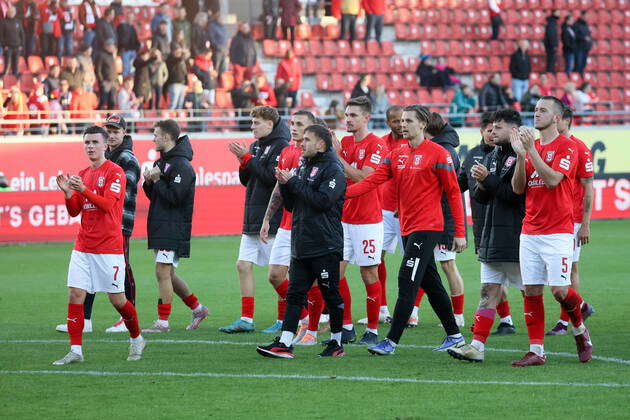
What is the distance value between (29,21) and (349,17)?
865 cm

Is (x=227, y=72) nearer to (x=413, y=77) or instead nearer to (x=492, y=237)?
(x=413, y=77)

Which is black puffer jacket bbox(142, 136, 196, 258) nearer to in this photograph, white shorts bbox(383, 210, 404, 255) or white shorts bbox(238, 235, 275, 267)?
white shorts bbox(238, 235, 275, 267)

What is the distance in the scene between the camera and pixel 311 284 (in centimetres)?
960

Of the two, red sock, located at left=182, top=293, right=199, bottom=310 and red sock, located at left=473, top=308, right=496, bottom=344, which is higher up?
red sock, located at left=473, top=308, right=496, bottom=344

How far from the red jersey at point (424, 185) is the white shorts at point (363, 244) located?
122 cm

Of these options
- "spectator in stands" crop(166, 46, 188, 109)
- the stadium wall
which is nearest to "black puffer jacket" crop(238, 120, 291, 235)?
the stadium wall

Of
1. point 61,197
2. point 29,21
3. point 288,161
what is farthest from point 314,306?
point 29,21

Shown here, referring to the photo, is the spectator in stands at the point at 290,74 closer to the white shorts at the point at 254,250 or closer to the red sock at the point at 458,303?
the white shorts at the point at 254,250

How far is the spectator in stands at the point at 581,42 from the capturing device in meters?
31.8

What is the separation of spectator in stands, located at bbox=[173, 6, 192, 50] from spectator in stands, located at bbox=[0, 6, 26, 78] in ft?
12.2

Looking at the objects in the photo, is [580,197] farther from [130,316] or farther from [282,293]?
[130,316]

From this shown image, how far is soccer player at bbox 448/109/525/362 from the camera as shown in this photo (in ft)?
30.2

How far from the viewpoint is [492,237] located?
31.4 feet

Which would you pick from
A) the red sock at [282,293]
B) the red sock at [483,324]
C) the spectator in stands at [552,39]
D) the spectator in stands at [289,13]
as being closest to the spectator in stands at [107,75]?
the spectator in stands at [289,13]
